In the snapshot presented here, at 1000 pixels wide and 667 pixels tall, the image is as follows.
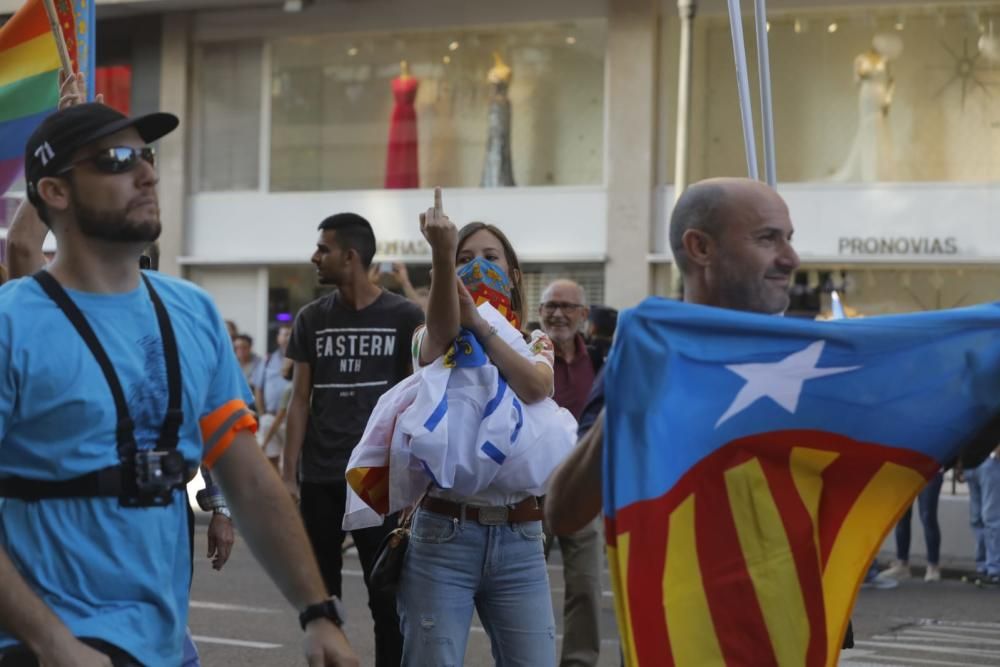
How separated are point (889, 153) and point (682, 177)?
130 inches

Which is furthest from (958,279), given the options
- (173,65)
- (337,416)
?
(337,416)

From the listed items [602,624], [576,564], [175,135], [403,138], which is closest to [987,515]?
[602,624]

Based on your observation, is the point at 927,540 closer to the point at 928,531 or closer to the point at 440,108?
the point at 928,531

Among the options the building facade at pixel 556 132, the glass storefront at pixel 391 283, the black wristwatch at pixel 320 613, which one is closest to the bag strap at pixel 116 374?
the black wristwatch at pixel 320 613

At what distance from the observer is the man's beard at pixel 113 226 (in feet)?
10.8

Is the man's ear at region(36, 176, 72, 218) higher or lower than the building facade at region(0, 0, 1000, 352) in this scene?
lower

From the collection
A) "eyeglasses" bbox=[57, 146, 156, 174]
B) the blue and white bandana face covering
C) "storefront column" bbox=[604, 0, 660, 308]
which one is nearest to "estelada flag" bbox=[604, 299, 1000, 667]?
"eyeglasses" bbox=[57, 146, 156, 174]

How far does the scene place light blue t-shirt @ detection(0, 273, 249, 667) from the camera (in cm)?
316

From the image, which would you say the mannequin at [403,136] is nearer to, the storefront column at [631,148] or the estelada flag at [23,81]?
the storefront column at [631,148]

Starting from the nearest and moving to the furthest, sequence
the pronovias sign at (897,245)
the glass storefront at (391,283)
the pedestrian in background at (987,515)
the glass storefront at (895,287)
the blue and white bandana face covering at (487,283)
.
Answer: the blue and white bandana face covering at (487,283) < the pedestrian in background at (987,515) < the glass storefront at (895,287) < the pronovias sign at (897,245) < the glass storefront at (391,283)

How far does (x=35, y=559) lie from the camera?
10.4 ft

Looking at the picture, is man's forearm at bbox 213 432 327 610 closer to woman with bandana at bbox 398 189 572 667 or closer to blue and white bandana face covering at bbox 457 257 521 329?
woman with bandana at bbox 398 189 572 667

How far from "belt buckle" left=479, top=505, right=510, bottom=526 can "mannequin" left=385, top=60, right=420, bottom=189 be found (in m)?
18.9

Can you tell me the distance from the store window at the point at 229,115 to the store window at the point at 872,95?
6.48 metres
